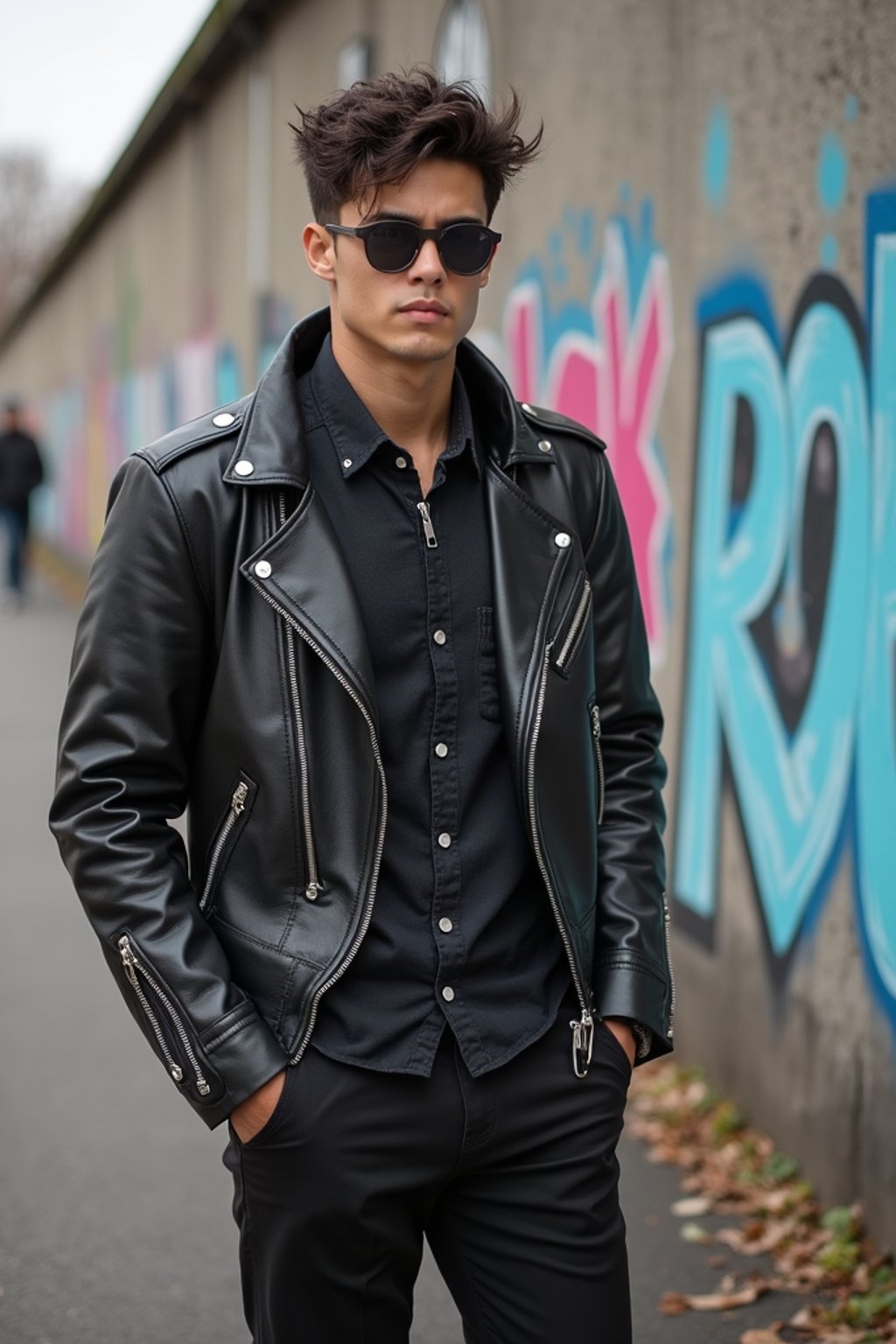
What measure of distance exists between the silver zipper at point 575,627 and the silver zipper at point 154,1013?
749mm

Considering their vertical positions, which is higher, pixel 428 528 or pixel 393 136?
pixel 393 136

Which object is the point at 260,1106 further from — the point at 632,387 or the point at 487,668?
the point at 632,387

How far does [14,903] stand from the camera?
24.9 ft

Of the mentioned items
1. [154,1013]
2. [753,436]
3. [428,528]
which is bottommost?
[154,1013]

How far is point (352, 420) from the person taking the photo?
255 cm

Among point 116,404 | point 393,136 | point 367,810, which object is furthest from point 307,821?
point 116,404

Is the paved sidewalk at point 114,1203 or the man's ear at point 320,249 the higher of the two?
the man's ear at point 320,249

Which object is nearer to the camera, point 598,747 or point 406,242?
point 406,242

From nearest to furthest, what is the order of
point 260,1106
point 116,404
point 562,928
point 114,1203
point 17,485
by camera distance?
point 260,1106 < point 562,928 < point 114,1203 < point 17,485 < point 116,404

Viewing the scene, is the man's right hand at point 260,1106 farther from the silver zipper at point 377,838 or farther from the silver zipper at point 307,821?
the silver zipper at point 307,821

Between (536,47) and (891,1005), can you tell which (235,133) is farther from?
(891,1005)

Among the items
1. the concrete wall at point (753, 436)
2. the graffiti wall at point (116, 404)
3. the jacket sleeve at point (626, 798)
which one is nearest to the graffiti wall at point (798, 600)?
the concrete wall at point (753, 436)

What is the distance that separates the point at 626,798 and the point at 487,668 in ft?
1.29

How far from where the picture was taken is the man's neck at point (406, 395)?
8.30 feet
